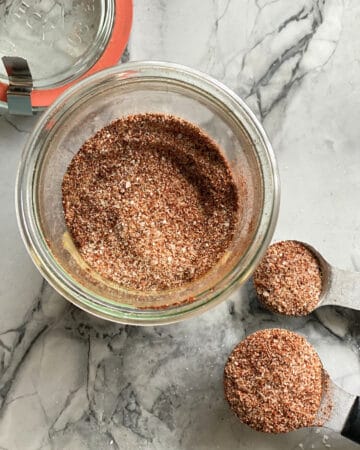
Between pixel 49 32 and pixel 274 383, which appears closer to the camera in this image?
pixel 274 383

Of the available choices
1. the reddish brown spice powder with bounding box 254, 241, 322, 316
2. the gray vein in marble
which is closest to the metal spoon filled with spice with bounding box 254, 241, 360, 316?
the reddish brown spice powder with bounding box 254, 241, 322, 316

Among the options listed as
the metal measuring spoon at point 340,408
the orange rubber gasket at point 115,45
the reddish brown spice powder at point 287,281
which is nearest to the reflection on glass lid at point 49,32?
the orange rubber gasket at point 115,45

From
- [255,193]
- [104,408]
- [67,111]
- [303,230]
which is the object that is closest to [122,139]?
[67,111]

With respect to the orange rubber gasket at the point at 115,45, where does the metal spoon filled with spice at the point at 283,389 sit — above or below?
below

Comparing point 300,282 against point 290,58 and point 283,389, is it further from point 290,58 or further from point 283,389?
point 290,58

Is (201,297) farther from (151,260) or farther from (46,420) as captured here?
(46,420)

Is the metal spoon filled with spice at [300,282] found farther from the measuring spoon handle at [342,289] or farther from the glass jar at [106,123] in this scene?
the glass jar at [106,123]

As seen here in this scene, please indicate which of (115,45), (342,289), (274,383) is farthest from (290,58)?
(274,383)
